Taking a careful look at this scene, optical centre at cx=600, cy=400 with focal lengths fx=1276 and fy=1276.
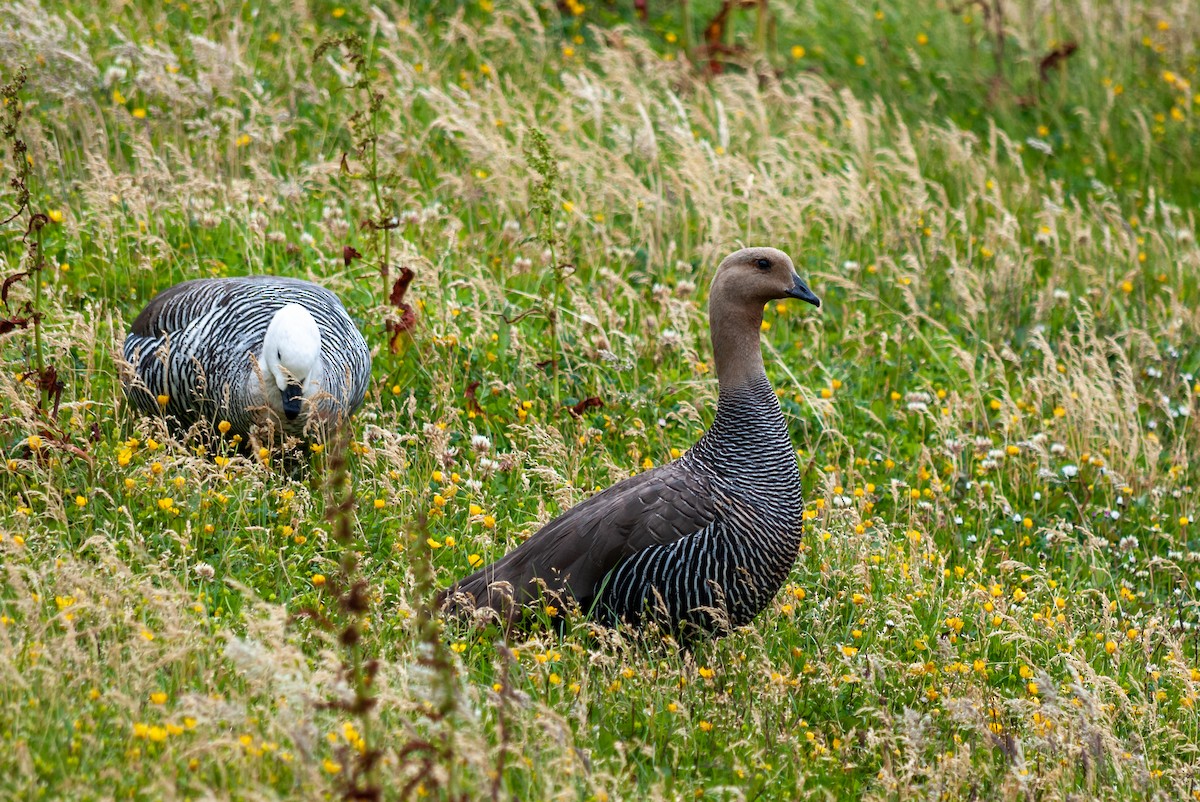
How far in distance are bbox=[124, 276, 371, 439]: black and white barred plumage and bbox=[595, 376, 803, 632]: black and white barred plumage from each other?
5.57 ft

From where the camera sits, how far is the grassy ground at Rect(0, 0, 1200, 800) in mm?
4164

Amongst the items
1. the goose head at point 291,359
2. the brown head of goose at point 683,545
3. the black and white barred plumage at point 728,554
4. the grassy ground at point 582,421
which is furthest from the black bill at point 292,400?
the black and white barred plumage at point 728,554

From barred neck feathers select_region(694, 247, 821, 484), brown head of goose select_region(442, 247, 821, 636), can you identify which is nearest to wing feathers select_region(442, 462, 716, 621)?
brown head of goose select_region(442, 247, 821, 636)

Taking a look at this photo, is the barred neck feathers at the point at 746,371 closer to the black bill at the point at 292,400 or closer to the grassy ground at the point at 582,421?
the grassy ground at the point at 582,421

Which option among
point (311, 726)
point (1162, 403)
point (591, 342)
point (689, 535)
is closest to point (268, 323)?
point (591, 342)

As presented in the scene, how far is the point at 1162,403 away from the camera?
7.62 m

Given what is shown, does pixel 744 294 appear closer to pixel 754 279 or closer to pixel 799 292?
pixel 754 279

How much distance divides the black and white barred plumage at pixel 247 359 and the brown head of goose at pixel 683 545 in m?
1.29

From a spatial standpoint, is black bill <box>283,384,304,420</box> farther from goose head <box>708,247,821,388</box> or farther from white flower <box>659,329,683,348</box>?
white flower <box>659,329,683,348</box>

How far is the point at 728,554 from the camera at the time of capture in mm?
5145

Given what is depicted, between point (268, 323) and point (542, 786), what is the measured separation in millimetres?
3065

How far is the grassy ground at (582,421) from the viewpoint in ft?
13.7

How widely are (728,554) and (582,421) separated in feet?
6.02

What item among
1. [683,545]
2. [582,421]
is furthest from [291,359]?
[683,545]
